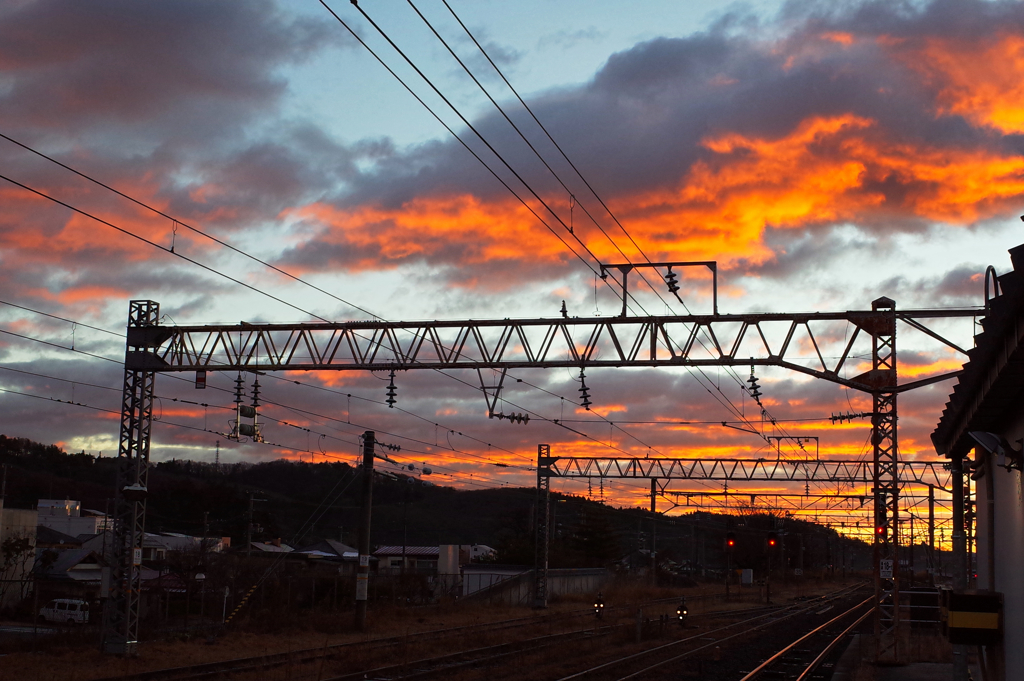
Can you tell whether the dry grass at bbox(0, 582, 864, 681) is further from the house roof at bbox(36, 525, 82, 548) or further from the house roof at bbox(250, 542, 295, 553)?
the house roof at bbox(250, 542, 295, 553)

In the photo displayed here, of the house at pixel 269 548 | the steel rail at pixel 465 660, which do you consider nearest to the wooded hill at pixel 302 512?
the house at pixel 269 548

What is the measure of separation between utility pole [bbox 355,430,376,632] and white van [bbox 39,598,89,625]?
16.2 metres

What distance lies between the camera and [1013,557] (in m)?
13.9

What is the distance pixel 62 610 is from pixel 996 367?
4583 cm

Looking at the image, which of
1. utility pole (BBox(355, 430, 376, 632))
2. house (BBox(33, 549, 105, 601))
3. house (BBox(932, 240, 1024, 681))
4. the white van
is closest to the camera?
house (BBox(932, 240, 1024, 681))

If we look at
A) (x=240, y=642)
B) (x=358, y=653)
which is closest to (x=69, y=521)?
(x=240, y=642)

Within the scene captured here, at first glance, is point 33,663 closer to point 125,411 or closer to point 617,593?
point 125,411

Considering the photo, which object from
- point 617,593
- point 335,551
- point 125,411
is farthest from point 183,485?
point 125,411

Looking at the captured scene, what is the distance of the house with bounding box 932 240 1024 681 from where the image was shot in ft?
32.7

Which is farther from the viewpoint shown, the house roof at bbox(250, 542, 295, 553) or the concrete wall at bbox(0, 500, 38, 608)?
the house roof at bbox(250, 542, 295, 553)

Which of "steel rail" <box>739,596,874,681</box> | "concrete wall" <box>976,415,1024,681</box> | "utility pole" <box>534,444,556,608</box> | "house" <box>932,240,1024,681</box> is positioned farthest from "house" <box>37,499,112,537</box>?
"concrete wall" <box>976,415,1024,681</box>

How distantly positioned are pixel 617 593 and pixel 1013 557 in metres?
55.8

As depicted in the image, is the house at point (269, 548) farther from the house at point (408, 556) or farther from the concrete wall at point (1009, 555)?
the concrete wall at point (1009, 555)

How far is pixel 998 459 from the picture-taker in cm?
1521
